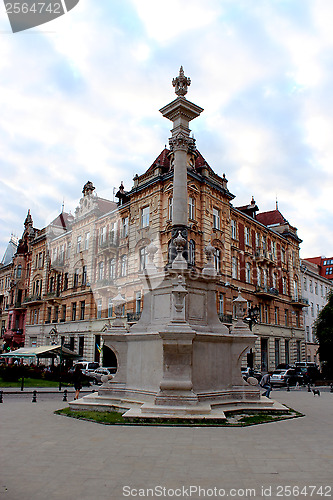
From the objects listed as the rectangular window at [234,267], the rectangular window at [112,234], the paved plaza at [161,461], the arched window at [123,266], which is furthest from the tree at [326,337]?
the paved plaza at [161,461]

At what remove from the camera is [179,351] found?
11.9 m

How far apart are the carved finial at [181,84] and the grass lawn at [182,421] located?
36.4 feet

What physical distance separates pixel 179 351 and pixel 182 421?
1914 mm

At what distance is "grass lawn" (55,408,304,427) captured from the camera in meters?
10.6

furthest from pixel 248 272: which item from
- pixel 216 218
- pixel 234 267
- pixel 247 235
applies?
pixel 216 218

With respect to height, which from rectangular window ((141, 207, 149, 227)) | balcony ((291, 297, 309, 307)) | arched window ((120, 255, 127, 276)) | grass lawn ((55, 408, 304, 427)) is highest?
rectangular window ((141, 207, 149, 227))

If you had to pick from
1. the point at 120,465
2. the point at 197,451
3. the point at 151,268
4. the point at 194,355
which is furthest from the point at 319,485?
the point at 151,268

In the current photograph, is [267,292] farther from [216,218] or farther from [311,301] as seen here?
[311,301]

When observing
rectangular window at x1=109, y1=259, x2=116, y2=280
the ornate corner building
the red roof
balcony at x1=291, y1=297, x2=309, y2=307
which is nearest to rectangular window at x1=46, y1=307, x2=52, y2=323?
the ornate corner building

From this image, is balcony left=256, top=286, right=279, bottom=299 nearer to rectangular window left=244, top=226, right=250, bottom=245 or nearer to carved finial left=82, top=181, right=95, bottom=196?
rectangular window left=244, top=226, right=250, bottom=245

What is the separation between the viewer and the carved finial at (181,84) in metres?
15.8

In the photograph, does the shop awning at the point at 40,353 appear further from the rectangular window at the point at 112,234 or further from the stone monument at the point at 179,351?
the stone monument at the point at 179,351

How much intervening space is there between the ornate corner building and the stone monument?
805 cm

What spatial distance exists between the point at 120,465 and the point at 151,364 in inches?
237
